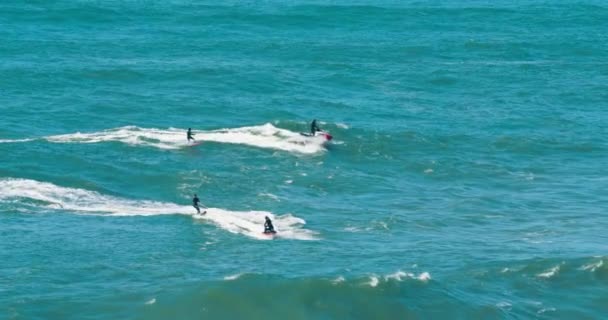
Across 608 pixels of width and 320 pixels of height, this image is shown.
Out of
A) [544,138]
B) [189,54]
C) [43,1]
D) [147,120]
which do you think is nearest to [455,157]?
[544,138]

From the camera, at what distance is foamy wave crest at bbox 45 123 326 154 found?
100 m

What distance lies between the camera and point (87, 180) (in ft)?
292

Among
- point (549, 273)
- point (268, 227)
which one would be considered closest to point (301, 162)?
point (268, 227)

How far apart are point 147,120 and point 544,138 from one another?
36897 millimetres

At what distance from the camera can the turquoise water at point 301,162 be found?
216 ft

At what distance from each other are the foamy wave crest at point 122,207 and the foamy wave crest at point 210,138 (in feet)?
46.3

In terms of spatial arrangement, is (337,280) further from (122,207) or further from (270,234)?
(122,207)

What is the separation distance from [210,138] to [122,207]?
21044mm

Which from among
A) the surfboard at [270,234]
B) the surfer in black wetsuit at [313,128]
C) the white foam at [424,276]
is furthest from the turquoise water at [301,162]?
the surfer in black wetsuit at [313,128]

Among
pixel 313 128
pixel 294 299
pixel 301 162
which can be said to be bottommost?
pixel 294 299

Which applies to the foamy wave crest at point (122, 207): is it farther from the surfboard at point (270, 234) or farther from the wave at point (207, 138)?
the wave at point (207, 138)

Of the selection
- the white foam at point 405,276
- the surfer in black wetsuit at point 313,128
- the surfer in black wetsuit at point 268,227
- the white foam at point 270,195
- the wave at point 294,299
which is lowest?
the wave at point 294,299

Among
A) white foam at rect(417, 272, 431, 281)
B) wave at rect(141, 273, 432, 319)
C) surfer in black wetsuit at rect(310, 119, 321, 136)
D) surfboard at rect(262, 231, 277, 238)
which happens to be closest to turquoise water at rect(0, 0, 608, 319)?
wave at rect(141, 273, 432, 319)

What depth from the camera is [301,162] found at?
96500 mm
